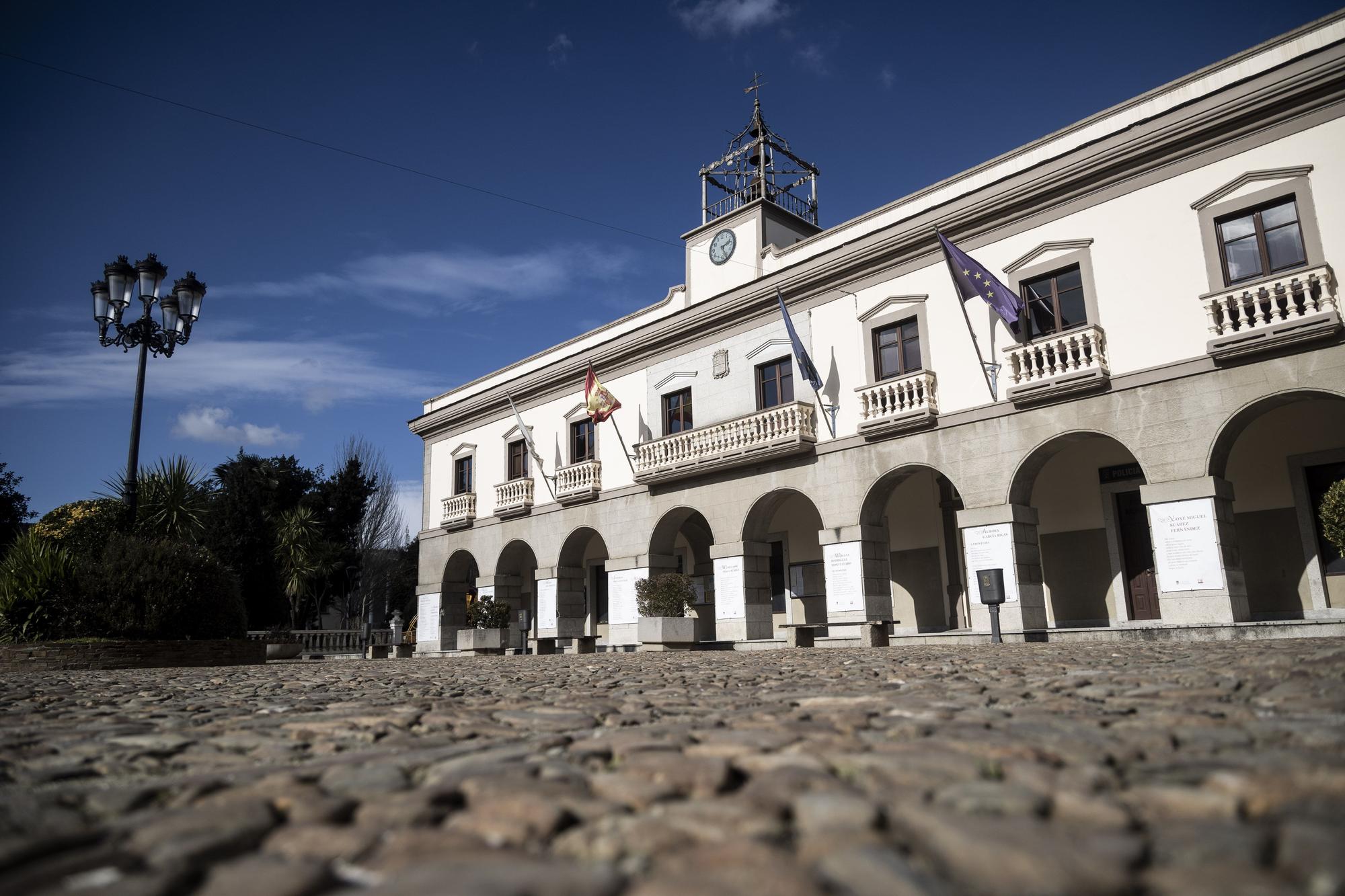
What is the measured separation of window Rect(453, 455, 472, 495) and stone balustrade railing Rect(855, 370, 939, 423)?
15.8 meters

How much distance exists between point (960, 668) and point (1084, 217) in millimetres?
11700

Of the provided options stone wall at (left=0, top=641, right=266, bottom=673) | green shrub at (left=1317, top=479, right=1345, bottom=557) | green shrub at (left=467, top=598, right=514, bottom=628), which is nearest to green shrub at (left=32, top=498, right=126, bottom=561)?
stone wall at (left=0, top=641, right=266, bottom=673)

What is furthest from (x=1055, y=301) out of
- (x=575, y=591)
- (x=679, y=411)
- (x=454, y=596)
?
(x=454, y=596)

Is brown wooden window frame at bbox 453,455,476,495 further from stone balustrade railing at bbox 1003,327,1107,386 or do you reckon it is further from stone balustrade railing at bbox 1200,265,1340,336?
stone balustrade railing at bbox 1200,265,1340,336

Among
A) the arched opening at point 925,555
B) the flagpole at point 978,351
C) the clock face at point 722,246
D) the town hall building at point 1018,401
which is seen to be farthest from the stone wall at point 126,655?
the flagpole at point 978,351

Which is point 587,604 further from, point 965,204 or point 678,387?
point 965,204

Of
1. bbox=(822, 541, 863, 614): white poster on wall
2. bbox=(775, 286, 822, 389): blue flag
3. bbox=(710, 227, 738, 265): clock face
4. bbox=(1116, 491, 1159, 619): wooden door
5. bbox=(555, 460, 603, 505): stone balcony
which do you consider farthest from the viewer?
bbox=(555, 460, 603, 505): stone balcony

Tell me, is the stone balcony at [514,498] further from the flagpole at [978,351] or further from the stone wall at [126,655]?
the flagpole at [978,351]

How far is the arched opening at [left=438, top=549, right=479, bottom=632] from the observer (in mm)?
28906

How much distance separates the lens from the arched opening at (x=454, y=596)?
28.9m

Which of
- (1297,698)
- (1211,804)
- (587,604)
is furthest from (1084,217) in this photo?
(587,604)

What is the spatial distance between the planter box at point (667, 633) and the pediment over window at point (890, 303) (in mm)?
7594

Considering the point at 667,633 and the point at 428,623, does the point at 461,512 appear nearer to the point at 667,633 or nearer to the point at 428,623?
the point at 428,623

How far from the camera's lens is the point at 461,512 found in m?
29.0
